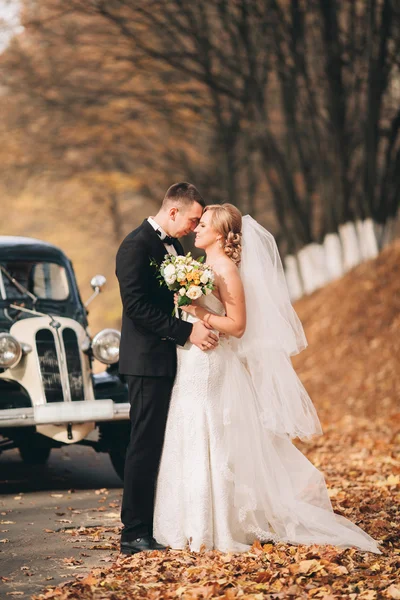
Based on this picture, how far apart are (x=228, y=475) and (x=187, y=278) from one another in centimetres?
127

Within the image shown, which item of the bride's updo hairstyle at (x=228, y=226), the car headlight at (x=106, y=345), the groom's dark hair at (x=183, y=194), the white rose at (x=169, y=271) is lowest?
the car headlight at (x=106, y=345)

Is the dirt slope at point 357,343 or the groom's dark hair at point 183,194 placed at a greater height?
the groom's dark hair at point 183,194

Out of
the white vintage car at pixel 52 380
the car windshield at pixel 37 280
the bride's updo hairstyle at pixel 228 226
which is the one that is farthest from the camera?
the car windshield at pixel 37 280

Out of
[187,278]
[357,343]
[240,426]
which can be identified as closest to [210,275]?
[187,278]

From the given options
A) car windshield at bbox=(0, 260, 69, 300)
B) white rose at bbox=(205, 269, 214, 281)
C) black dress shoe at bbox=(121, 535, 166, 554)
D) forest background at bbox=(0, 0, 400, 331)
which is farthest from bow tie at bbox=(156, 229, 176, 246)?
forest background at bbox=(0, 0, 400, 331)

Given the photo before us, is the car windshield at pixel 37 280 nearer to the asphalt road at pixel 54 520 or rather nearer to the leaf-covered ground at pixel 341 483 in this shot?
the asphalt road at pixel 54 520

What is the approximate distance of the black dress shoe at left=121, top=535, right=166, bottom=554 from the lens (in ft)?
21.1

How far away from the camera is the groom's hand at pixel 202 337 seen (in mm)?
6504

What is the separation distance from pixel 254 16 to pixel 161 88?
523 cm

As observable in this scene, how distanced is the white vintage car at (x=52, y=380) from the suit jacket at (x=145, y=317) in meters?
2.11

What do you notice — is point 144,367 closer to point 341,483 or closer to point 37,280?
point 341,483

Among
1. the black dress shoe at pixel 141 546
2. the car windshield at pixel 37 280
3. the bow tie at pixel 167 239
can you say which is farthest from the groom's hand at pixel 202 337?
the car windshield at pixel 37 280

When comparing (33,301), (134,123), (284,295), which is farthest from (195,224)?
(134,123)

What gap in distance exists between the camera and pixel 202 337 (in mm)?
6500
